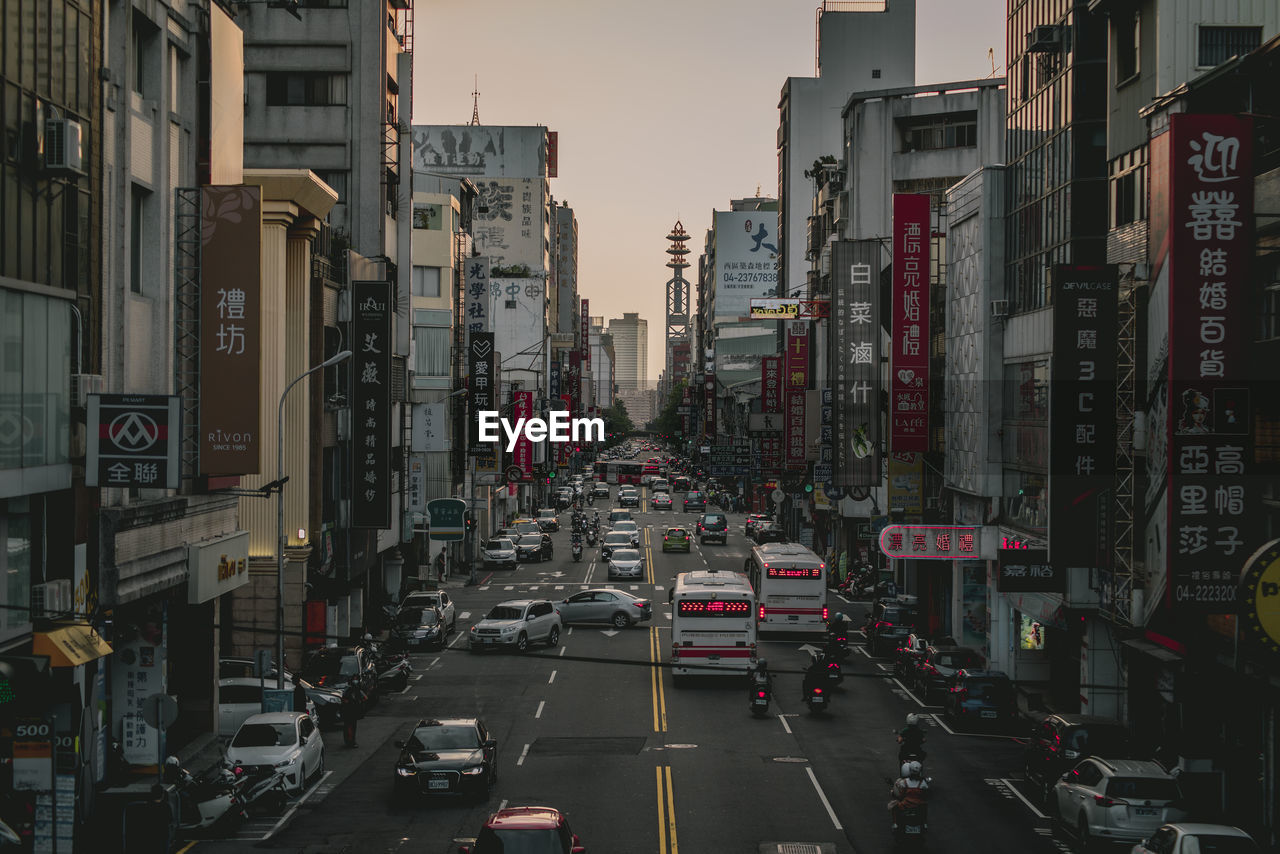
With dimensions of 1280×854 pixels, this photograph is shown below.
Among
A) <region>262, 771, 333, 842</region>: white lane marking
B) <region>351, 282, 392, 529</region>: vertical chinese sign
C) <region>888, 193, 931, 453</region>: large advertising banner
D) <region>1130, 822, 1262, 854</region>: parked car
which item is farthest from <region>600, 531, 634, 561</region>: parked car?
<region>1130, 822, 1262, 854</region>: parked car

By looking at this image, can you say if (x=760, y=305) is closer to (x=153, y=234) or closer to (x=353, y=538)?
(x=353, y=538)

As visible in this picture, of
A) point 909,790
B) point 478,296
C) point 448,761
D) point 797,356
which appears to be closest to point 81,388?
point 448,761

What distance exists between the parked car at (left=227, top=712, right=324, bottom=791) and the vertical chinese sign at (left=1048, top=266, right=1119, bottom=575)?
17.2 m

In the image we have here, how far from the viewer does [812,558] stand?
159ft

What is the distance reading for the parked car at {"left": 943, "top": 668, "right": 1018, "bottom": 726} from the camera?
1323 inches

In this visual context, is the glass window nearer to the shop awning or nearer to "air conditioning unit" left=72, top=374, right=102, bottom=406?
"air conditioning unit" left=72, top=374, right=102, bottom=406

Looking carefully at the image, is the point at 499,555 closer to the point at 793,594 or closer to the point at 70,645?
the point at 793,594

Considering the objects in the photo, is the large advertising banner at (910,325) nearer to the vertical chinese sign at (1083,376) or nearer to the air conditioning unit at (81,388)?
the vertical chinese sign at (1083,376)

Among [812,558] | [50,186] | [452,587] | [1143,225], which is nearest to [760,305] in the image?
[452,587]

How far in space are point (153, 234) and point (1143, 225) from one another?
21321 mm

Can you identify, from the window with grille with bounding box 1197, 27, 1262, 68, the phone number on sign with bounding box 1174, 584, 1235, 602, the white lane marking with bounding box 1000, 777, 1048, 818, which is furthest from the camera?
the window with grille with bounding box 1197, 27, 1262, 68

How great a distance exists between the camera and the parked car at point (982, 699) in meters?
33.6

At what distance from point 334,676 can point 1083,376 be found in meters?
20.3

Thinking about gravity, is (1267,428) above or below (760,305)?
below
